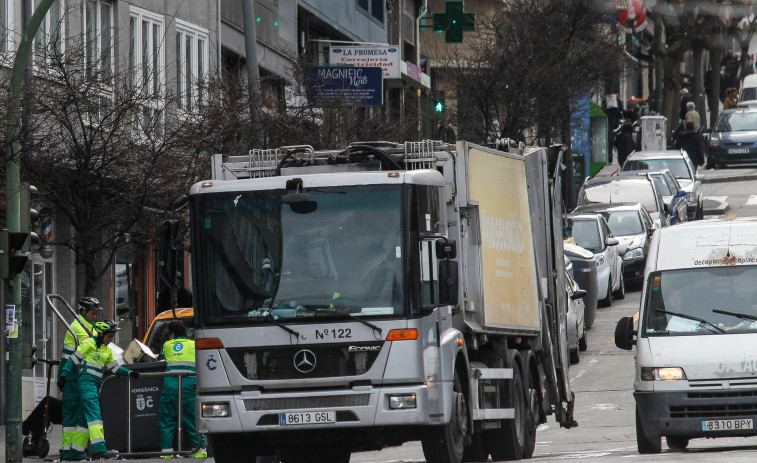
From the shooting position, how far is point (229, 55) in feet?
107

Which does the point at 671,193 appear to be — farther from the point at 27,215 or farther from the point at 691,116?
the point at 27,215

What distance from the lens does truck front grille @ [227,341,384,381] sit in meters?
12.4

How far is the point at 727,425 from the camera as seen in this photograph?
14.5 meters

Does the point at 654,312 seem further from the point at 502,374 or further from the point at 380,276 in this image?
the point at 380,276

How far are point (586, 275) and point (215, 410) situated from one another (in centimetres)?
1542

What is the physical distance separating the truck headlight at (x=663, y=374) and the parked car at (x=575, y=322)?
721 cm

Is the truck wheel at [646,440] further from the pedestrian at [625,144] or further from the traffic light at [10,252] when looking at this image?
the pedestrian at [625,144]

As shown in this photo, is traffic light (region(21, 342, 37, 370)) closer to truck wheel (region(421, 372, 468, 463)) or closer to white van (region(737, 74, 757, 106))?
truck wheel (region(421, 372, 468, 463))

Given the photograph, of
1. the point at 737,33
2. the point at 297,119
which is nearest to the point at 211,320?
the point at 297,119

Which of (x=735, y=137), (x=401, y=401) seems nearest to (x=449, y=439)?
(x=401, y=401)

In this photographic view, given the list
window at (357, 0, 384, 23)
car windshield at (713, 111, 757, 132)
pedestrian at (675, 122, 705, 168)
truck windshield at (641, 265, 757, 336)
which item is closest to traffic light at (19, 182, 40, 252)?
truck windshield at (641, 265, 757, 336)

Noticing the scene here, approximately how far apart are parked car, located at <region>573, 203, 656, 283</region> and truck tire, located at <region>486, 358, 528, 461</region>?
17.7m

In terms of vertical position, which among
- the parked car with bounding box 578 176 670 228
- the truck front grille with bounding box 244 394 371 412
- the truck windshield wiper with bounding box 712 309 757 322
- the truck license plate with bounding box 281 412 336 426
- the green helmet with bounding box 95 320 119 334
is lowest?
the truck license plate with bounding box 281 412 336 426

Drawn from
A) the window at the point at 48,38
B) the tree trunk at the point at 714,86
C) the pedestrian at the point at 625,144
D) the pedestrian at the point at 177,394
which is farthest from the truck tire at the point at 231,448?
the tree trunk at the point at 714,86
